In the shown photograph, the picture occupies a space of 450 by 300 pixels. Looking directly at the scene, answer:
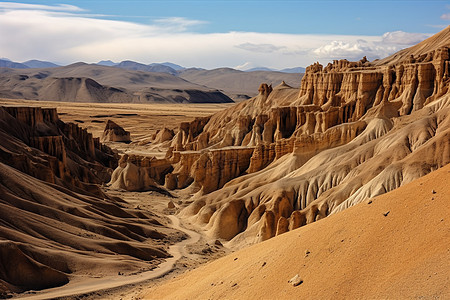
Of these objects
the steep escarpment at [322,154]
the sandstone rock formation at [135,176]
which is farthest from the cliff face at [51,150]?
the steep escarpment at [322,154]

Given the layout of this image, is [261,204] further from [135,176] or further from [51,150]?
[51,150]

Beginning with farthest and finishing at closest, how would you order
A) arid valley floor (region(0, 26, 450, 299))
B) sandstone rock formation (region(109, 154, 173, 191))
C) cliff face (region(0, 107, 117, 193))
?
sandstone rock formation (region(109, 154, 173, 191)) < cliff face (region(0, 107, 117, 193)) < arid valley floor (region(0, 26, 450, 299))

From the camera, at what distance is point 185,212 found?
190ft

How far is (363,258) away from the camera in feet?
55.6

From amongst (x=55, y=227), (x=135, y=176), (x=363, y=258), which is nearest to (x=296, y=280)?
(x=363, y=258)

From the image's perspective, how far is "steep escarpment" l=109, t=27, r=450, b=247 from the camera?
4472cm

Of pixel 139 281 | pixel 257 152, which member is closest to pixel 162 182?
pixel 257 152

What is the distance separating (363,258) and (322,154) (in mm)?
40303

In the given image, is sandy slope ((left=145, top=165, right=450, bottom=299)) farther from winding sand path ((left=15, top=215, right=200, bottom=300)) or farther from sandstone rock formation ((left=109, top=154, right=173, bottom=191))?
sandstone rock formation ((left=109, top=154, right=173, bottom=191))

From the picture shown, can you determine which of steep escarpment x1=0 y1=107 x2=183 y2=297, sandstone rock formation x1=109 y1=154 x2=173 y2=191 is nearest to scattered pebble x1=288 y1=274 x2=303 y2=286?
steep escarpment x1=0 y1=107 x2=183 y2=297

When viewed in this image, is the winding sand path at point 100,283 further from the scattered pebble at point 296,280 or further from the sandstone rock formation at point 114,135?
the sandstone rock formation at point 114,135

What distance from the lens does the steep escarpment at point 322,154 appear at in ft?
147

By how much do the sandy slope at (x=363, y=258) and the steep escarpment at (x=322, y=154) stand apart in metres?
22.3

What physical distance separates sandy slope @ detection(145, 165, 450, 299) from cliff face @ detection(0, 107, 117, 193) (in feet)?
103
